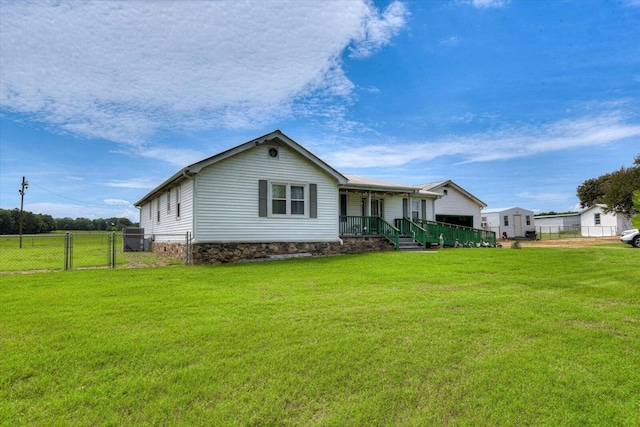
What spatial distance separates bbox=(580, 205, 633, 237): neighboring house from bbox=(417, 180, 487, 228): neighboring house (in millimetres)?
18169

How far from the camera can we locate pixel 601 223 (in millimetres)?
40688

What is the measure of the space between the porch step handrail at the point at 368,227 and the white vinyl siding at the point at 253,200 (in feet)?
6.92

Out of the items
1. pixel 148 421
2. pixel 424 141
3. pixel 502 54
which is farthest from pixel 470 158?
pixel 148 421

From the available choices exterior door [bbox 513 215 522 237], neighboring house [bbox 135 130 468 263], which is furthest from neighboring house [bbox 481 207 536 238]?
neighboring house [bbox 135 130 468 263]

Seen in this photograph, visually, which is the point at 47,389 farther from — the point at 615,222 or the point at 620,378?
the point at 615,222

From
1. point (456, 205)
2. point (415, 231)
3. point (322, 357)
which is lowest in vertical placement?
point (322, 357)

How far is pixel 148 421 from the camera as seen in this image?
256cm

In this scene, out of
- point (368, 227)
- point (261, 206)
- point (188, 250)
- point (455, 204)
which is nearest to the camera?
point (188, 250)

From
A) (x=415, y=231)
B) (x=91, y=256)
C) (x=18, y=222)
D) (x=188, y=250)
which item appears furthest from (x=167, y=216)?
(x=18, y=222)

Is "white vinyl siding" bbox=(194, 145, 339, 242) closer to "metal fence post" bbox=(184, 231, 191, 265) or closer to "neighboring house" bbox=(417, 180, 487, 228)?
"metal fence post" bbox=(184, 231, 191, 265)

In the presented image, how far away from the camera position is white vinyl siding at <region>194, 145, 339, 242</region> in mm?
12977

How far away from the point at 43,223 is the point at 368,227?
4705cm

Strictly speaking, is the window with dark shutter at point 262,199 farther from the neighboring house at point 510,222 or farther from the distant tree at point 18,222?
the distant tree at point 18,222

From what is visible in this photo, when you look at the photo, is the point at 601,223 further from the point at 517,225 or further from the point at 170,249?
the point at 170,249
